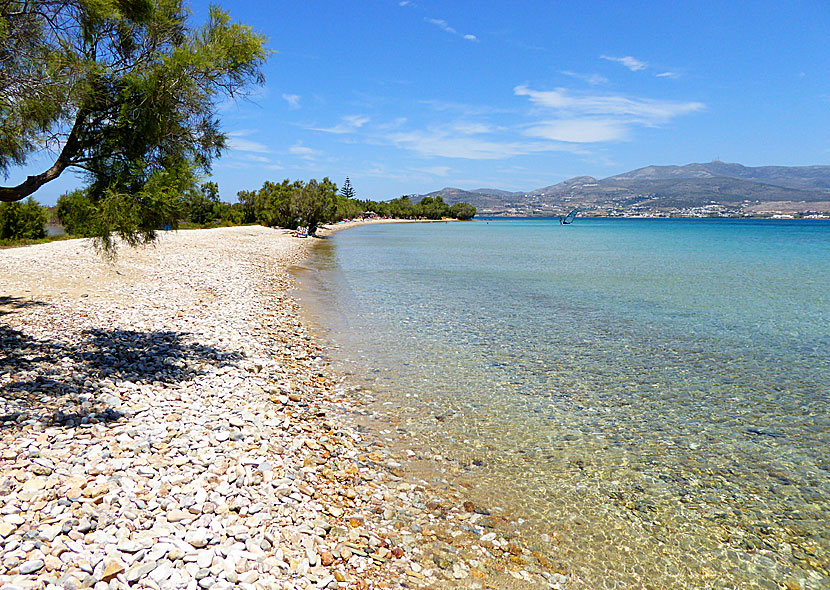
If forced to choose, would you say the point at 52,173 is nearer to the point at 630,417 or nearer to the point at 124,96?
the point at 124,96

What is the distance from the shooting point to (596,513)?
5.91 m

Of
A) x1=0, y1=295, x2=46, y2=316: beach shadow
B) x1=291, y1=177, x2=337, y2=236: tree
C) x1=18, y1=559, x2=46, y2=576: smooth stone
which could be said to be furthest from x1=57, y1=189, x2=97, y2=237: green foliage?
x1=291, y1=177, x2=337, y2=236: tree

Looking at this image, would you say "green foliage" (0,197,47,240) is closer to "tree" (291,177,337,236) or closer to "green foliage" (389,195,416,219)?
"tree" (291,177,337,236)

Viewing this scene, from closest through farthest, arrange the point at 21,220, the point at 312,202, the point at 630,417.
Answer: the point at 630,417
the point at 21,220
the point at 312,202

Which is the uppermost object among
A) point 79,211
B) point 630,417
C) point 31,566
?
point 79,211

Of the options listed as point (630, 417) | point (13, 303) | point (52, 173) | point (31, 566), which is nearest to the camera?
point (31, 566)

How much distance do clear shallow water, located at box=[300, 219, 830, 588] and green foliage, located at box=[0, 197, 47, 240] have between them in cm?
2232

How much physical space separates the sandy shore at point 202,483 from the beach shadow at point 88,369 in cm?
4

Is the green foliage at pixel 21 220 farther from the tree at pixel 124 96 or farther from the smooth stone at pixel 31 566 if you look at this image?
the smooth stone at pixel 31 566

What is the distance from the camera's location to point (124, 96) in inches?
262

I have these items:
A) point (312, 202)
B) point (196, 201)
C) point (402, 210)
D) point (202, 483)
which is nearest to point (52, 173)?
point (196, 201)

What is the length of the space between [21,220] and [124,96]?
3099 centimetres

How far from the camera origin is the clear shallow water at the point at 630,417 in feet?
17.8

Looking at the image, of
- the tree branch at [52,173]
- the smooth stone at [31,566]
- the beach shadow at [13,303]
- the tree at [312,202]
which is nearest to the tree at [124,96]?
the tree branch at [52,173]
